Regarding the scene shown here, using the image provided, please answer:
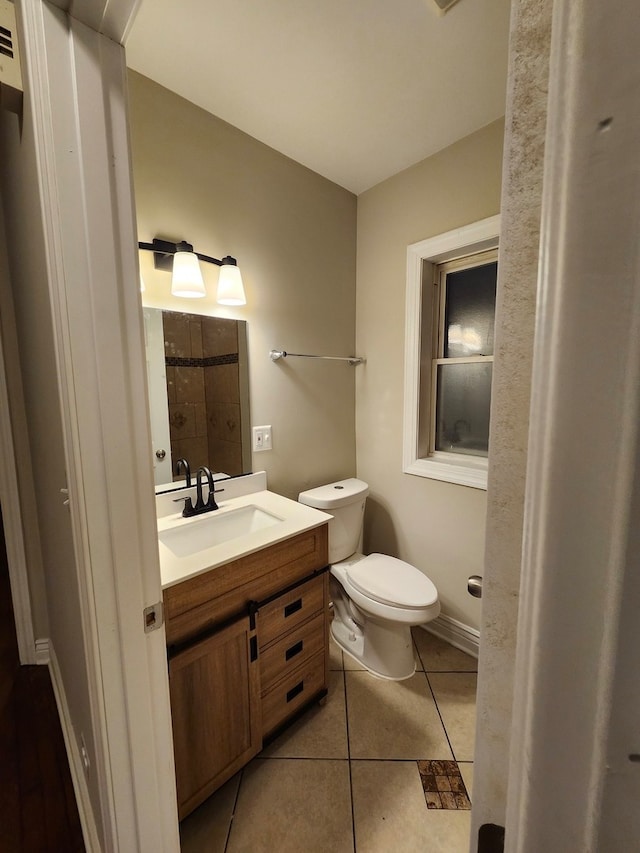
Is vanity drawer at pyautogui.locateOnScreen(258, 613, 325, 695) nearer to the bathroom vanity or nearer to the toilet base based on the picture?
the bathroom vanity

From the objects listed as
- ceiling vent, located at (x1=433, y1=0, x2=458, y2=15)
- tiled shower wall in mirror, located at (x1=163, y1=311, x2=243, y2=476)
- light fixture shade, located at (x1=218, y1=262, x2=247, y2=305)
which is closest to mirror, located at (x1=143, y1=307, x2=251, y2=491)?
tiled shower wall in mirror, located at (x1=163, y1=311, x2=243, y2=476)

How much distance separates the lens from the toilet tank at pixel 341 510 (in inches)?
72.0

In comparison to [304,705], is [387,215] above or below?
above

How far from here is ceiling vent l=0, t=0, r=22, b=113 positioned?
0.75 m

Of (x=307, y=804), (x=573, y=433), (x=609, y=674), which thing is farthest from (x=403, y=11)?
(x=307, y=804)

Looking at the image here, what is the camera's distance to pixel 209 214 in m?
1.55

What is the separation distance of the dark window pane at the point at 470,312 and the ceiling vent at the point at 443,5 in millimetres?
961

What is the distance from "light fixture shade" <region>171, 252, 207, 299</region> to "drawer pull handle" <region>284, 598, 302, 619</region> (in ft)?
4.25

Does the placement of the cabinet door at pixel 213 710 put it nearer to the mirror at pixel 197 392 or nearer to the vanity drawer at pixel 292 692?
the vanity drawer at pixel 292 692

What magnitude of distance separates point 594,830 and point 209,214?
189 centimetres

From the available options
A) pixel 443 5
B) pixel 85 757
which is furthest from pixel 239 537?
pixel 443 5

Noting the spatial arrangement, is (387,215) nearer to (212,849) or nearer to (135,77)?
(135,77)

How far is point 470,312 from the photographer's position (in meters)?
1.90

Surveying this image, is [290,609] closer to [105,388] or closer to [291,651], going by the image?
[291,651]
